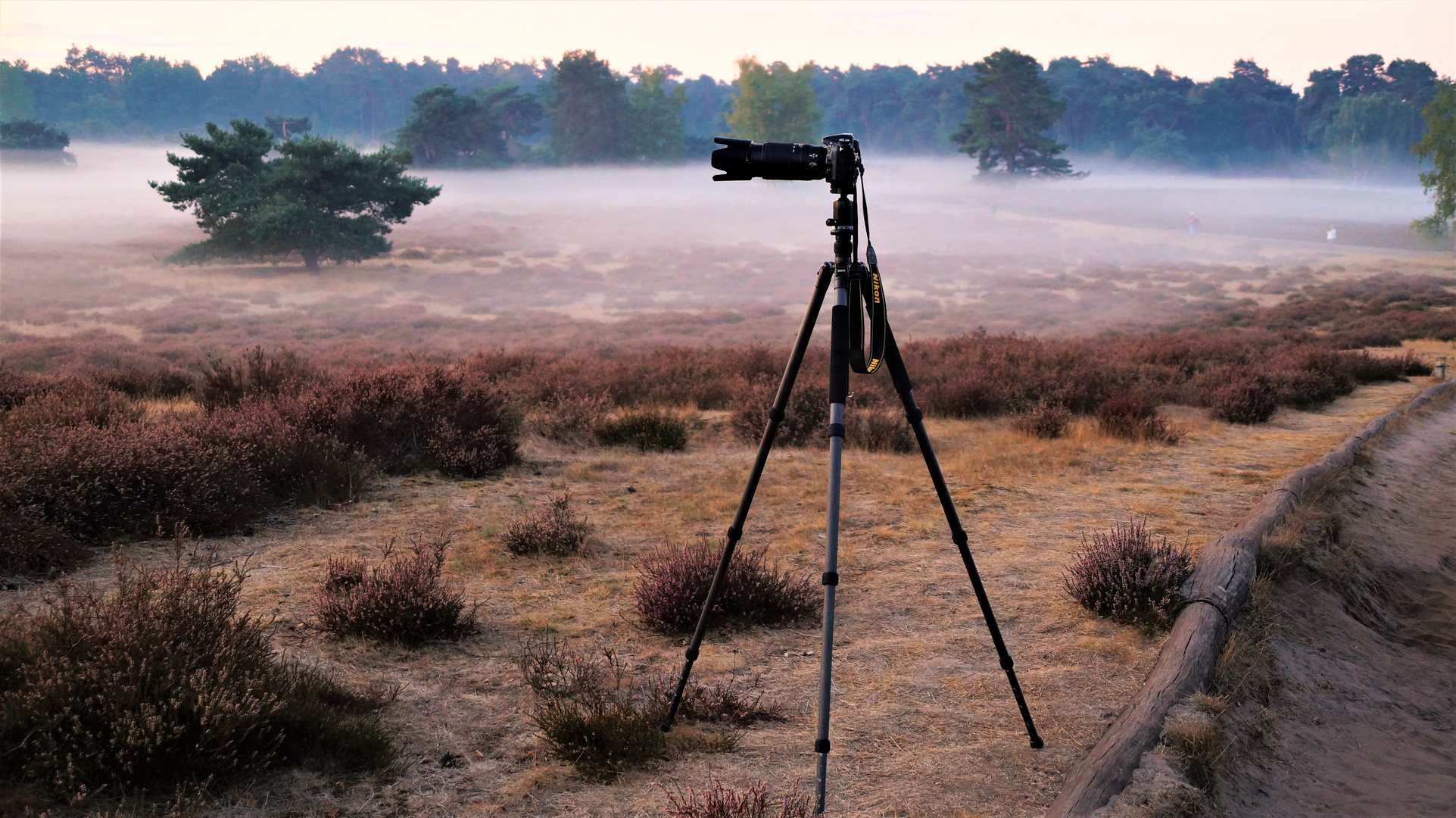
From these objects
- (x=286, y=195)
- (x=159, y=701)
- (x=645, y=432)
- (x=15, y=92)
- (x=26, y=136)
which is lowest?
(x=645, y=432)

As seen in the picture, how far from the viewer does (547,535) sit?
6.44 m

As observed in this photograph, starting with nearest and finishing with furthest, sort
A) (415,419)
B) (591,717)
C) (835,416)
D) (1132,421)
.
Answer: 1. (835,416)
2. (591,717)
3. (415,419)
4. (1132,421)

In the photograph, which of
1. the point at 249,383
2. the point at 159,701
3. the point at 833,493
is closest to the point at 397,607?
the point at 159,701

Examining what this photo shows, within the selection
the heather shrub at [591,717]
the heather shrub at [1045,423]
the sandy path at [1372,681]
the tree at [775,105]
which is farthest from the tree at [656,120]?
the heather shrub at [591,717]

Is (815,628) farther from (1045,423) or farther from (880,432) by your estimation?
(1045,423)

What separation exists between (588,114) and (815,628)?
7023cm

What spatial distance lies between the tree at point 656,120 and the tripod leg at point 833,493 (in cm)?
7225

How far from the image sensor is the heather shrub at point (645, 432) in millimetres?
10195

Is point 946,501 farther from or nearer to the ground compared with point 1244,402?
farther from the ground

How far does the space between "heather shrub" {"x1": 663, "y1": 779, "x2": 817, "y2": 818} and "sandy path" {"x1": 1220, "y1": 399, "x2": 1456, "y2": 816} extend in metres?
1.75

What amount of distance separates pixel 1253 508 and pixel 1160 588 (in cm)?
245

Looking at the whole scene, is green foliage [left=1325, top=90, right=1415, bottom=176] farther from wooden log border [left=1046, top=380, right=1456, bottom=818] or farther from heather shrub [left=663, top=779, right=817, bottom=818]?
heather shrub [left=663, top=779, right=817, bottom=818]

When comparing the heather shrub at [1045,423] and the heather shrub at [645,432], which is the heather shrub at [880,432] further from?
the heather shrub at [645,432]

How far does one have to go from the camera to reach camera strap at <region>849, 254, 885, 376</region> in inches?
129
